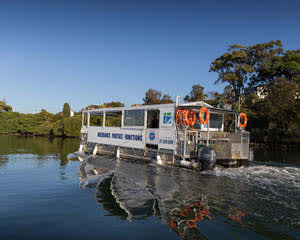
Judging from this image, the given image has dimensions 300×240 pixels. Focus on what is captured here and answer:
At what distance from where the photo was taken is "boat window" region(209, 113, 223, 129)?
17.0m

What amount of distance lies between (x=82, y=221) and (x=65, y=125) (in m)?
54.5

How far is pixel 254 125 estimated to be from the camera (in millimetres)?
38500

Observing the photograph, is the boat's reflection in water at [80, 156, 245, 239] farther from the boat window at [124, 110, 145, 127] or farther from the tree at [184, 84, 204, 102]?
the tree at [184, 84, 204, 102]

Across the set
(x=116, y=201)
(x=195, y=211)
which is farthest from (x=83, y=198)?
(x=195, y=211)

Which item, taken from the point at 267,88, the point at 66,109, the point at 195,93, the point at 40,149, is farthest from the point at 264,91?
the point at 66,109

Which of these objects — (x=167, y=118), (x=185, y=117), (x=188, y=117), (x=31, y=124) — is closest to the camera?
(x=185, y=117)

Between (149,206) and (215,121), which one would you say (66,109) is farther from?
(149,206)

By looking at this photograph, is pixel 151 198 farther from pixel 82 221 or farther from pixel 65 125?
pixel 65 125

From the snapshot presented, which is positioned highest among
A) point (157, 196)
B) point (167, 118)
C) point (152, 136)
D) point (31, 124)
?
point (167, 118)

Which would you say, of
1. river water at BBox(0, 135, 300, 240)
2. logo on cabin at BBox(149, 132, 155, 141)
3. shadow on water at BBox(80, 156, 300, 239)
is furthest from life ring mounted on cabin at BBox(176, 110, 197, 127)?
river water at BBox(0, 135, 300, 240)

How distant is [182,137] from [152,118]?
3.27 metres

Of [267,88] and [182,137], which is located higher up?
[267,88]

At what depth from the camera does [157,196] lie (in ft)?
28.6

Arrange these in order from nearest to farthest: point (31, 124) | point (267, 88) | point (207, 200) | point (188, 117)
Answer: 1. point (207, 200)
2. point (188, 117)
3. point (267, 88)
4. point (31, 124)
